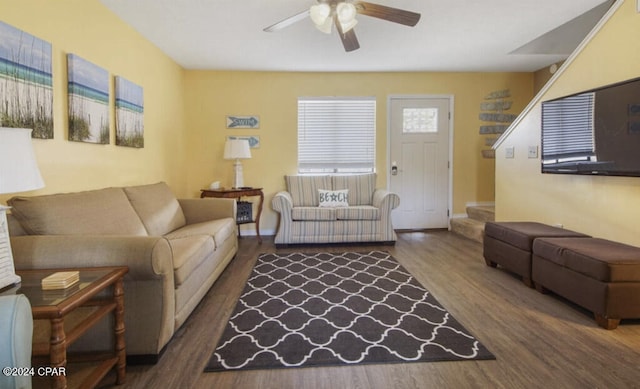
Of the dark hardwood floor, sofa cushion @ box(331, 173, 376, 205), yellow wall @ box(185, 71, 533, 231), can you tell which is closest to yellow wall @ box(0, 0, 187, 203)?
yellow wall @ box(185, 71, 533, 231)

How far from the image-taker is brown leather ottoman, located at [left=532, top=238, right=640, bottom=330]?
2088 mm

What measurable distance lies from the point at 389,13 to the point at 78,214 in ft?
8.00

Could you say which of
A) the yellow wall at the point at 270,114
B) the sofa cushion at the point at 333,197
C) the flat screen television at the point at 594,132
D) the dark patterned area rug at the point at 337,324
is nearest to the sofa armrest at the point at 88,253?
the dark patterned area rug at the point at 337,324

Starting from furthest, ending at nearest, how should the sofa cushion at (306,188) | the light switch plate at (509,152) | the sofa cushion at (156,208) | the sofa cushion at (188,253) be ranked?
the sofa cushion at (306,188)
the light switch plate at (509,152)
the sofa cushion at (156,208)
the sofa cushion at (188,253)

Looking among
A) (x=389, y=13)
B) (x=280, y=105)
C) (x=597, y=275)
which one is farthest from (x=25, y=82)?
(x=597, y=275)

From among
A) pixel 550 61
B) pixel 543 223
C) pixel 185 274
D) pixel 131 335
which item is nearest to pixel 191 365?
pixel 131 335

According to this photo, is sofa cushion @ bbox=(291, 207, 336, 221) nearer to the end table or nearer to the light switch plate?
the end table

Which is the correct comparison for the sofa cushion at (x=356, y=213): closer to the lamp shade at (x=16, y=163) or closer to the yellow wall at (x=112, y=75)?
the yellow wall at (x=112, y=75)

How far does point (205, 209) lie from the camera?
3592 millimetres

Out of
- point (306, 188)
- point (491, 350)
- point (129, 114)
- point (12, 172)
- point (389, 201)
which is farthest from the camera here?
point (306, 188)

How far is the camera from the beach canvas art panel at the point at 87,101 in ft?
7.92

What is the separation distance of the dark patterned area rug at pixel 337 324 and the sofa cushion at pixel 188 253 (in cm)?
45

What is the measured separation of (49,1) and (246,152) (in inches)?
98.1

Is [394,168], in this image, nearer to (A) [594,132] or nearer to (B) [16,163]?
(A) [594,132]
